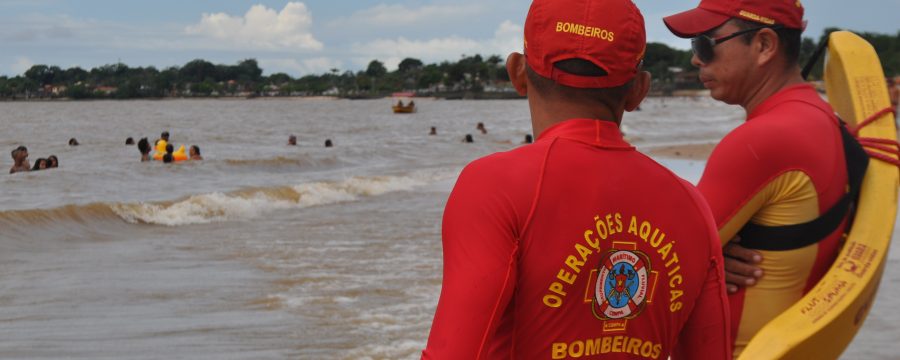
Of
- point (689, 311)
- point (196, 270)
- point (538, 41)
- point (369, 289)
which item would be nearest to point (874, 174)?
point (689, 311)

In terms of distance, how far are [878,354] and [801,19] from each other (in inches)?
184

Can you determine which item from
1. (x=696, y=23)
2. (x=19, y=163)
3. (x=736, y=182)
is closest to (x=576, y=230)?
(x=736, y=182)

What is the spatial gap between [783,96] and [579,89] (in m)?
1.20

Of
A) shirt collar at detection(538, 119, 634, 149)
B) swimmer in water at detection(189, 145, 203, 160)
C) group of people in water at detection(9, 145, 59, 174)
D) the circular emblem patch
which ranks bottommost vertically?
swimmer in water at detection(189, 145, 203, 160)

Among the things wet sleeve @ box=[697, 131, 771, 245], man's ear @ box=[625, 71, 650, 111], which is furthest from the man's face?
man's ear @ box=[625, 71, 650, 111]

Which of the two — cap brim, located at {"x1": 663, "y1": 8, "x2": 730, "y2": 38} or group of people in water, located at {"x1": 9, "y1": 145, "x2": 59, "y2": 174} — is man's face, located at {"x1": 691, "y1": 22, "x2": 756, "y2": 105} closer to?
cap brim, located at {"x1": 663, "y1": 8, "x2": 730, "y2": 38}

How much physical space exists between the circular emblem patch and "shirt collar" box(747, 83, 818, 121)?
1218 millimetres

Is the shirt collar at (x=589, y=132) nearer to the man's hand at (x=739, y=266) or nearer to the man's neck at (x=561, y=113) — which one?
the man's neck at (x=561, y=113)

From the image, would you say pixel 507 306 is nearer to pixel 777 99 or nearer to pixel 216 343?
pixel 777 99

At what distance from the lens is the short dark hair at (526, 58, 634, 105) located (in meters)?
1.92

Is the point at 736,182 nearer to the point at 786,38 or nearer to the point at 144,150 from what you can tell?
the point at 786,38

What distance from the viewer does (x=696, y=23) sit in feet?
9.63

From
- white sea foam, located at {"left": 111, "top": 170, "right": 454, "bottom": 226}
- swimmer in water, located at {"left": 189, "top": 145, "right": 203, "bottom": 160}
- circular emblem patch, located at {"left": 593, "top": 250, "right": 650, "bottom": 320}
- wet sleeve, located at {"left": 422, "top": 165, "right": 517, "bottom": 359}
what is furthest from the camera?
swimmer in water, located at {"left": 189, "top": 145, "right": 203, "bottom": 160}

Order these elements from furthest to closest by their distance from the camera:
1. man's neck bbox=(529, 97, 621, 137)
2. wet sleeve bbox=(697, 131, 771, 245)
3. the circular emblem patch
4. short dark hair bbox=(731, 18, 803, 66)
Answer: short dark hair bbox=(731, 18, 803, 66)
wet sleeve bbox=(697, 131, 771, 245)
man's neck bbox=(529, 97, 621, 137)
the circular emblem patch
